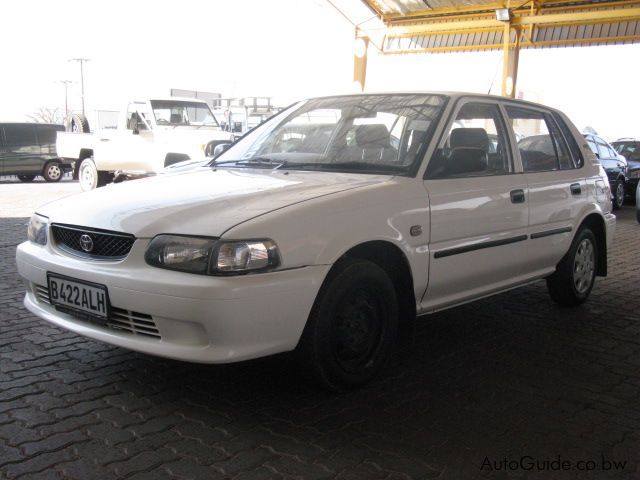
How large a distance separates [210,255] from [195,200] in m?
0.49

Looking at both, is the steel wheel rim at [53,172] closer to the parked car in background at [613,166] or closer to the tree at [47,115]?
the parked car in background at [613,166]

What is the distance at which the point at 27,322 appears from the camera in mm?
4398

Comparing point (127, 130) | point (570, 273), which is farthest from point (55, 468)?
point (127, 130)

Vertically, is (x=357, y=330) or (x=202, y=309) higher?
(x=202, y=309)

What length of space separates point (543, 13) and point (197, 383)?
18.5 m

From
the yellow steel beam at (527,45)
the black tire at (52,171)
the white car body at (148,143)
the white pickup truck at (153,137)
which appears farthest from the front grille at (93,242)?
the yellow steel beam at (527,45)

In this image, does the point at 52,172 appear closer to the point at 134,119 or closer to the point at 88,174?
the point at 88,174

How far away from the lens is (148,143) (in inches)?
488

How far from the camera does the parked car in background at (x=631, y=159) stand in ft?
49.0

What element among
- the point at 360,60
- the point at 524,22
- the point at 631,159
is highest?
the point at 524,22

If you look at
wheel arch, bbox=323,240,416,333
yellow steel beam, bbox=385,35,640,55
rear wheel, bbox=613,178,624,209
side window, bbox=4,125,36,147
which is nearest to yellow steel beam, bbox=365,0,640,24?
yellow steel beam, bbox=385,35,640,55

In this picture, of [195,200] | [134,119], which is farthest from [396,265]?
[134,119]

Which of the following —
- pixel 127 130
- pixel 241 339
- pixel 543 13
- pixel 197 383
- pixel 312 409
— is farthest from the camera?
pixel 543 13

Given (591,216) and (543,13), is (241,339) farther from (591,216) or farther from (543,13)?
(543,13)
